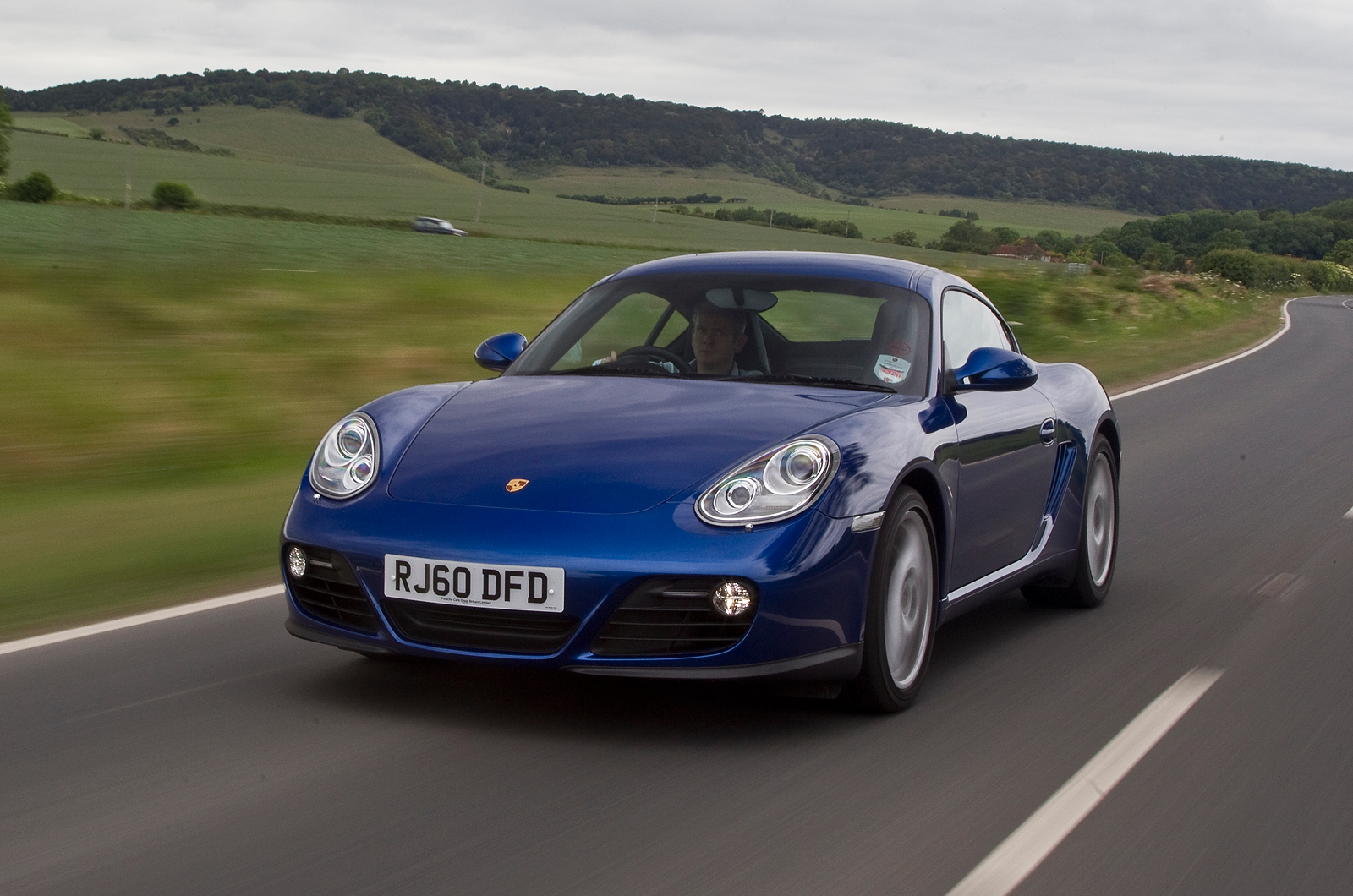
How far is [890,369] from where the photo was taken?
5191 millimetres

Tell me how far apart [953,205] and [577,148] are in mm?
22291

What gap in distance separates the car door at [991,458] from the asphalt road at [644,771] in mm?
412

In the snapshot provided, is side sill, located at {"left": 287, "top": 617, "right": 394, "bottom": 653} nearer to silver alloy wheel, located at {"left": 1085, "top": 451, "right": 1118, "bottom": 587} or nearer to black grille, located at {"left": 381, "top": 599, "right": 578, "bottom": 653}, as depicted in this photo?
black grille, located at {"left": 381, "top": 599, "right": 578, "bottom": 653}

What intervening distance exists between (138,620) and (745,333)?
244 centimetres

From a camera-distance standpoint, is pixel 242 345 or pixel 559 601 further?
pixel 242 345

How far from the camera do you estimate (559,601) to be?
4070mm

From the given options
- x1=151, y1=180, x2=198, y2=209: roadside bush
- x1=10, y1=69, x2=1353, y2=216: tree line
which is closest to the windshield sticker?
x1=151, y1=180, x2=198, y2=209: roadside bush

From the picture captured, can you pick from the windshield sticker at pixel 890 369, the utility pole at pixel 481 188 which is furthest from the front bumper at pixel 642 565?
the utility pole at pixel 481 188

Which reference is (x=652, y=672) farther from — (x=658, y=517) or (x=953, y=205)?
(x=953, y=205)

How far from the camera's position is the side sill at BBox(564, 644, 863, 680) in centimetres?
415

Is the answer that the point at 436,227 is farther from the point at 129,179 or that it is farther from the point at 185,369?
the point at 185,369

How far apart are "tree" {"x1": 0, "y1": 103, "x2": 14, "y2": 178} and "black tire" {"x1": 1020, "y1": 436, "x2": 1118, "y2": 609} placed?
33.0 meters

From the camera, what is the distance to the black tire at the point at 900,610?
4457 millimetres

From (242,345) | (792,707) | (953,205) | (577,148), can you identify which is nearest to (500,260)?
(242,345)
